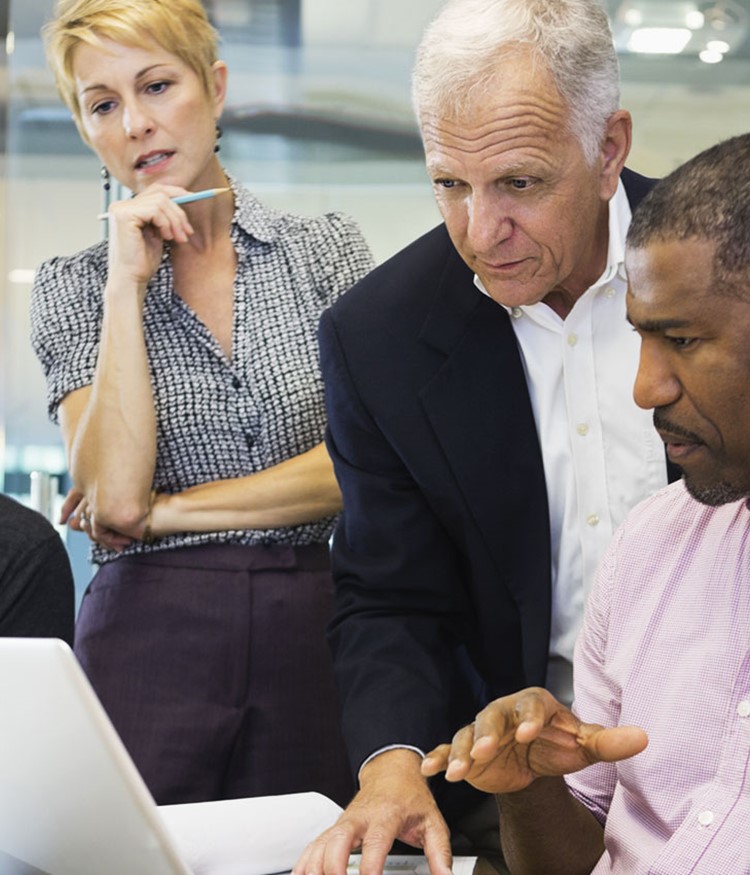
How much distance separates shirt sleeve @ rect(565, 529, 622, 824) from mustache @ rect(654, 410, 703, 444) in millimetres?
278

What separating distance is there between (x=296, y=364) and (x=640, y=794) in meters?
1.07

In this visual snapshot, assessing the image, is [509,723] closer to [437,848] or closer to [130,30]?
[437,848]

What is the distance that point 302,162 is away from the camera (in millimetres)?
3668

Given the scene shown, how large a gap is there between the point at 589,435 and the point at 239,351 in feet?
2.19

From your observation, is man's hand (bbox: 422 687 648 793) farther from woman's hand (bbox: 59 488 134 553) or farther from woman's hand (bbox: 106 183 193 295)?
woman's hand (bbox: 106 183 193 295)

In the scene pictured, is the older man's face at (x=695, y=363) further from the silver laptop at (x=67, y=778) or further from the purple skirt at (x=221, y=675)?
the purple skirt at (x=221, y=675)

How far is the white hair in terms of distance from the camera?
6.23 feet

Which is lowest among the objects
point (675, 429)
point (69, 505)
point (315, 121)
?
point (69, 505)

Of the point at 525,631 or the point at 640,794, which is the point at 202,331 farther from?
the point at 640,794

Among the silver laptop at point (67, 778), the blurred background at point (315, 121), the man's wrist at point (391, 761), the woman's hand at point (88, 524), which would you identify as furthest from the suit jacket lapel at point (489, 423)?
the blurred background at point (315, 121)

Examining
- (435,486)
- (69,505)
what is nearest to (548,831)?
(435,486)

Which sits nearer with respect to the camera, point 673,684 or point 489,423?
point 673,684

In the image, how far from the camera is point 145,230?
2.56m

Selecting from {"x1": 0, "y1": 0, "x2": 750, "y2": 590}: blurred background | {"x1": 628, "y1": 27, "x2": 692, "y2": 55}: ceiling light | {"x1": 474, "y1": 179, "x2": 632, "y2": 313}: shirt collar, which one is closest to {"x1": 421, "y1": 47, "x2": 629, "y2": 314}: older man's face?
{"x1": 474, "y1": 179, "x2": 632, "y2": 313}: shirt collar
